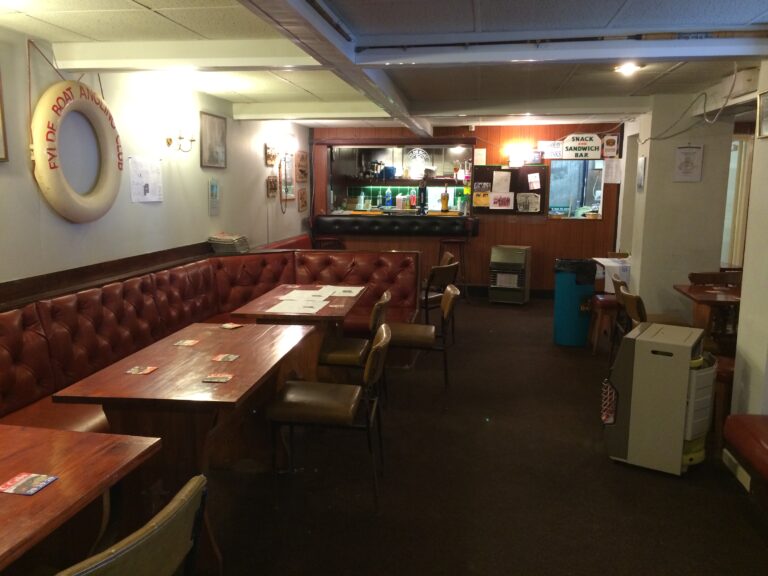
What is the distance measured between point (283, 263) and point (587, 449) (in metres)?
3.29

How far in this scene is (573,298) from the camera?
5988 mm

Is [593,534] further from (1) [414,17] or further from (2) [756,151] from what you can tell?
(1) [414,17]

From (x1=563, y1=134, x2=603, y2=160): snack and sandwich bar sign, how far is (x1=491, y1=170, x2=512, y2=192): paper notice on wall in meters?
0.87

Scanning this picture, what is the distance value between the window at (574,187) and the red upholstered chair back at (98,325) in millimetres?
6156

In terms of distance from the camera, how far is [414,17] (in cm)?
318

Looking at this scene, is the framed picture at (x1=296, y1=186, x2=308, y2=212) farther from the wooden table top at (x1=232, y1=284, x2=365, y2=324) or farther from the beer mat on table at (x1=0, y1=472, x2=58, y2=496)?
the beer mat on table at (x1=0, y1=472, x2=58, y2=496)

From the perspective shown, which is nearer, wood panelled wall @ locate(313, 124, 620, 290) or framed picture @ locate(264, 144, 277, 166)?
framed picture @ locate(264, 144, 277, 166)

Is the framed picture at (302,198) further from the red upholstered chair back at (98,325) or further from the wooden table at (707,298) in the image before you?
the wooden table at (707,298)

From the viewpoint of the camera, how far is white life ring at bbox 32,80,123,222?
3.53 m

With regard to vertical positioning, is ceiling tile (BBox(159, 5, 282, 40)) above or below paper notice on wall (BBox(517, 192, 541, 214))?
above

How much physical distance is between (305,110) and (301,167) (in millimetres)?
2309

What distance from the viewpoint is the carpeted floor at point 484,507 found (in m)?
2.57

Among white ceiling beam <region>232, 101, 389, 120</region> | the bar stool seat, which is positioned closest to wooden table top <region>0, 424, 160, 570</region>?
the bar stool seat

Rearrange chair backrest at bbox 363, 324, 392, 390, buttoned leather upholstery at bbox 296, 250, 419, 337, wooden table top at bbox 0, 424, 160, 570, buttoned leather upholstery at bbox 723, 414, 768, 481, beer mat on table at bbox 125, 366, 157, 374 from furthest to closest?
buttoned leather upholstery at bbox 296, 250, 419, 337 → chair backrest at bbox 363, 324, 392, 390 → buttoned leather upholstery at bbox 723, 414, 768, 481 → beer mat on table at bbox 125, 366, 157, 374 → wooden table top at bbox 0, 424, 160, 570
